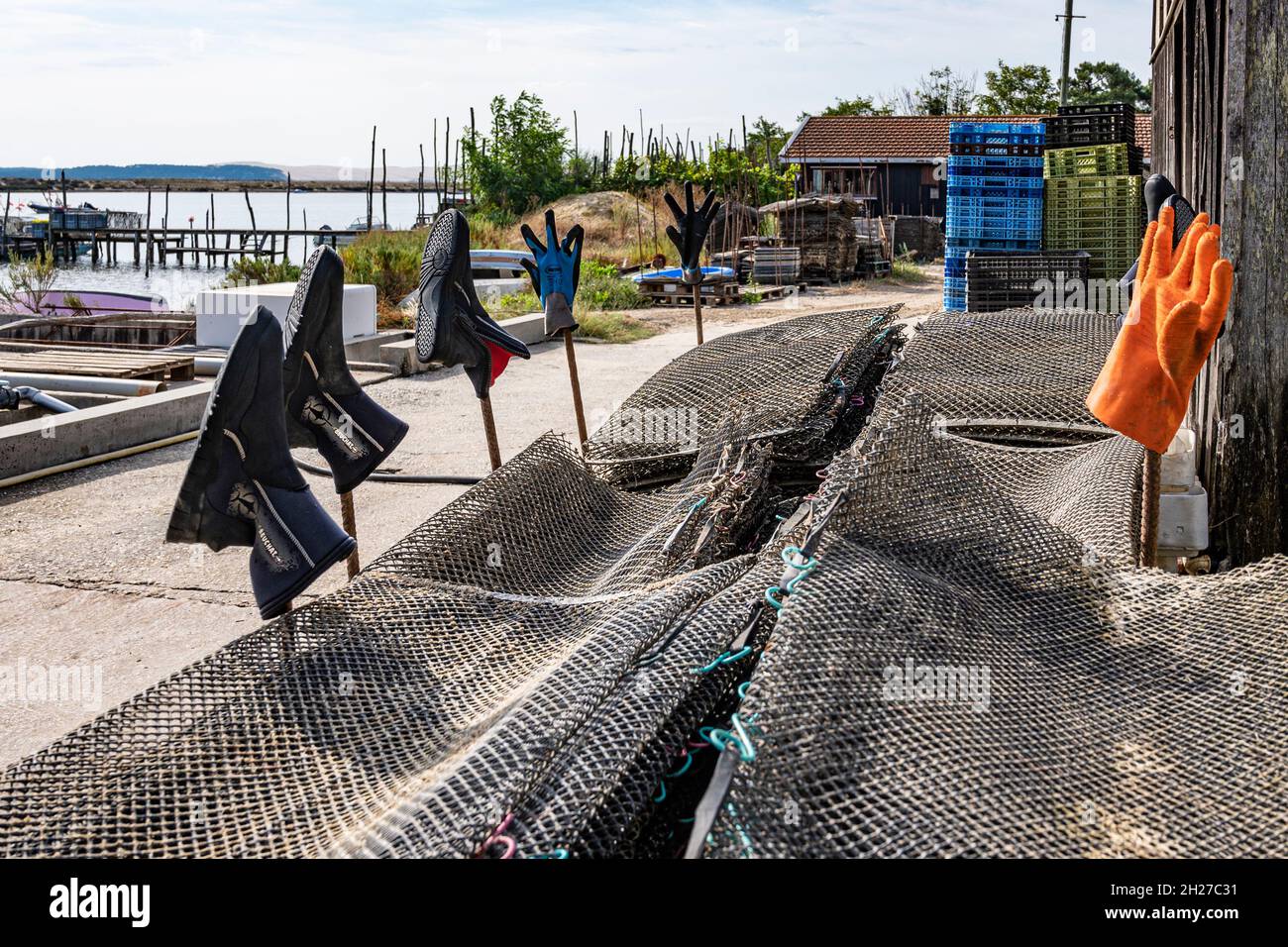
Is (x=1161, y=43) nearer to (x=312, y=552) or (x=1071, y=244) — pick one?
(x=1071, y=244)

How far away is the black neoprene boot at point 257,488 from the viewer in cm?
302

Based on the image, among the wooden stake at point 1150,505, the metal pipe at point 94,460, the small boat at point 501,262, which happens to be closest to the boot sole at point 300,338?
the wooden stake at point 1150,505

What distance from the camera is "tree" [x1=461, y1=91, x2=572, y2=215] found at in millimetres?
40438

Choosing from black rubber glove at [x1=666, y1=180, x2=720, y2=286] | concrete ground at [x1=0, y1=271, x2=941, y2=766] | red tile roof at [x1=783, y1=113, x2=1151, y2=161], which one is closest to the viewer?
concrete ground at [x1=0, y1=271, x2=941, y2=766]

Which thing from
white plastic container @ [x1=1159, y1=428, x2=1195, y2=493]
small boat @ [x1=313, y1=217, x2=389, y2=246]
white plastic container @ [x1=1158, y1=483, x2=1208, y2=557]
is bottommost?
white plastic container @ [x1=1158, y1=483, x2=1208, y2=557]

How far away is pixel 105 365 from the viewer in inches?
479

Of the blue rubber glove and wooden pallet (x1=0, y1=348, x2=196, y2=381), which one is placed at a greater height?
the blue rubber glove

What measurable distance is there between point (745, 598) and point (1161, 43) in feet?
27.4

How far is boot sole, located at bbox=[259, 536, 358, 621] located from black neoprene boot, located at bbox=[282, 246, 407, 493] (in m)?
0.65

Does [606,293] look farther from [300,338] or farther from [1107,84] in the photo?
[1107,84]

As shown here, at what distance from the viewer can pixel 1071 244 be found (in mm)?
12602

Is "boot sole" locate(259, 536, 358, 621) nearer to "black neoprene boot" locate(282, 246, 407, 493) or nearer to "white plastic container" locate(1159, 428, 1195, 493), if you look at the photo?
"black neoprene boot" locate(282, 246, 407, 493)

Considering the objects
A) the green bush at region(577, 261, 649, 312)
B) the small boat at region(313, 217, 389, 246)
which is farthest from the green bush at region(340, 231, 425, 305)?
the small boat at region(313, 217, 389, 246)
